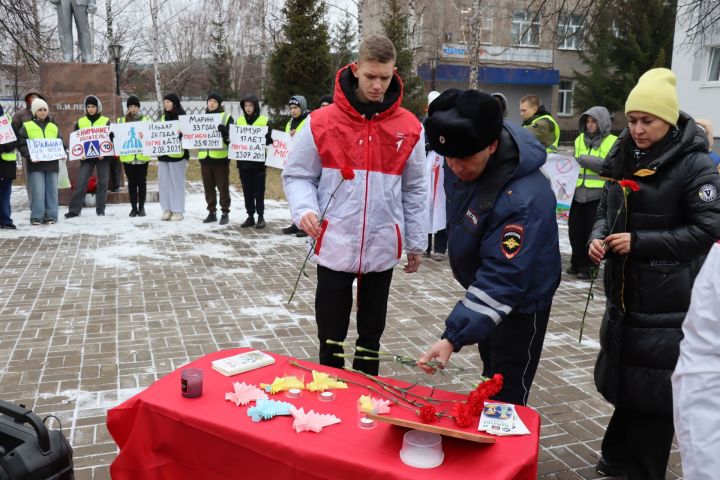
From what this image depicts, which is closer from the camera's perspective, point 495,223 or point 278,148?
point 495,223

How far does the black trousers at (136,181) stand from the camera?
11578 millimetres

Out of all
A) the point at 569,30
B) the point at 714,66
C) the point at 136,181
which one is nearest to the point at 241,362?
the point at 136,181

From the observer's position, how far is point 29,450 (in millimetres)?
2348

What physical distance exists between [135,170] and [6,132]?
2.17 m

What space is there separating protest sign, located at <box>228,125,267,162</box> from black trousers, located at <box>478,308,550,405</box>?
26.7ft

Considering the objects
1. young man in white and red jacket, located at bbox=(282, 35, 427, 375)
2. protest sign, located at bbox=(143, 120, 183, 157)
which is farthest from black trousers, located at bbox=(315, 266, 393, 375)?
protest sign, located at bbox=(143, 120, 183, 157)

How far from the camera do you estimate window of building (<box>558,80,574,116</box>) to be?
43.3m

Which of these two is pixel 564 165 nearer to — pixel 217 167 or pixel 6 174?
pixel 217 167

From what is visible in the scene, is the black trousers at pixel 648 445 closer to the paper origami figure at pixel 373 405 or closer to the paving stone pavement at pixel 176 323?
the paving stone pavement at pixel 176 323

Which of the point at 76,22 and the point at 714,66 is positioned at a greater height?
the point at 714,66

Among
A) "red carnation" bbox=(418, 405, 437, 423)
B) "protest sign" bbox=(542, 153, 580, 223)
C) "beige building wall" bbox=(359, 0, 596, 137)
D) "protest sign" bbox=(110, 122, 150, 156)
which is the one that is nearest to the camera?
"red carnation" bbox=(418, 405, 437, 423)

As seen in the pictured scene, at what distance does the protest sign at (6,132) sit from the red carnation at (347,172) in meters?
8.57

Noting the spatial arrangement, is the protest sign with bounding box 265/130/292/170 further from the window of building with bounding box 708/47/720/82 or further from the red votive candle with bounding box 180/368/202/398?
the window of building with bounding box 708/47/720/82

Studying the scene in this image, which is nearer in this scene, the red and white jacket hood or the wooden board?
the wooden board
